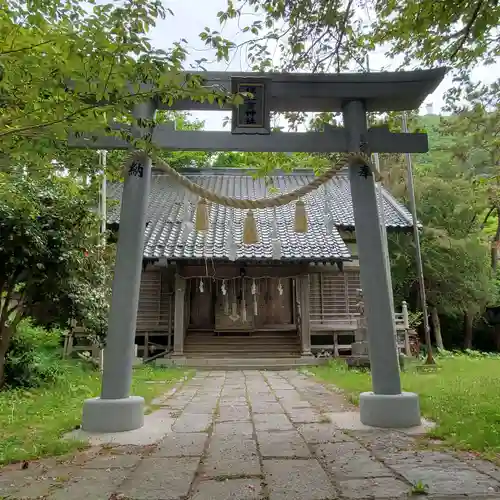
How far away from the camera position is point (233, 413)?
500 centimetres

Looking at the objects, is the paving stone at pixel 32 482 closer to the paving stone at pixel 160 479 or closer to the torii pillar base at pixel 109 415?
the paving stone at pixel 160 479

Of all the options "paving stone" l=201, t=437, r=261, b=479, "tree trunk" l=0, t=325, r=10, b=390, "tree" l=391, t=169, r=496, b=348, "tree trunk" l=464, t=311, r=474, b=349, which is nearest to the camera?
"paving stone" l=201, t=437, r=261, b=479

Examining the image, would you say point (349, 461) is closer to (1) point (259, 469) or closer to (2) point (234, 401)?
(1) point (259, 469)

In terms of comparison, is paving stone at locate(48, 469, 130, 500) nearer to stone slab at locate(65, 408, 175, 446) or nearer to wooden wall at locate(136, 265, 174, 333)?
stone slab at locate(65, 408, 175, 446)

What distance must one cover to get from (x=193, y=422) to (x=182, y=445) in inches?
38.6

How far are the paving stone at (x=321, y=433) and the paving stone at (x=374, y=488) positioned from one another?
3.37 ft

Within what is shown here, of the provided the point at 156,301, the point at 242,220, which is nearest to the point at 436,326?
the point at 242,220

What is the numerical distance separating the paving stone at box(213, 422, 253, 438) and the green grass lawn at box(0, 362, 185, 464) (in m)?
1.19

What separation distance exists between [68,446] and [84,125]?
2488 millimetres

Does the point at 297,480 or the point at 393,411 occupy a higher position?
the point at 393,411

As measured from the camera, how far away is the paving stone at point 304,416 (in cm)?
448

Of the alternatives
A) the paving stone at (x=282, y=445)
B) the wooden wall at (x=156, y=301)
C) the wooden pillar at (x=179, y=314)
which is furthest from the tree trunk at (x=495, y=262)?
the paving stone at (x=282, y=445)

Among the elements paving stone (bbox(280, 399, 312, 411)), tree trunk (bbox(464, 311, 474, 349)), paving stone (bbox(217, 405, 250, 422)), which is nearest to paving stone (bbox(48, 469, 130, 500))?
paving stone (bbox(217, 405, 250, 422))

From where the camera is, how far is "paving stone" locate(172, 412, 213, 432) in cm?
410
